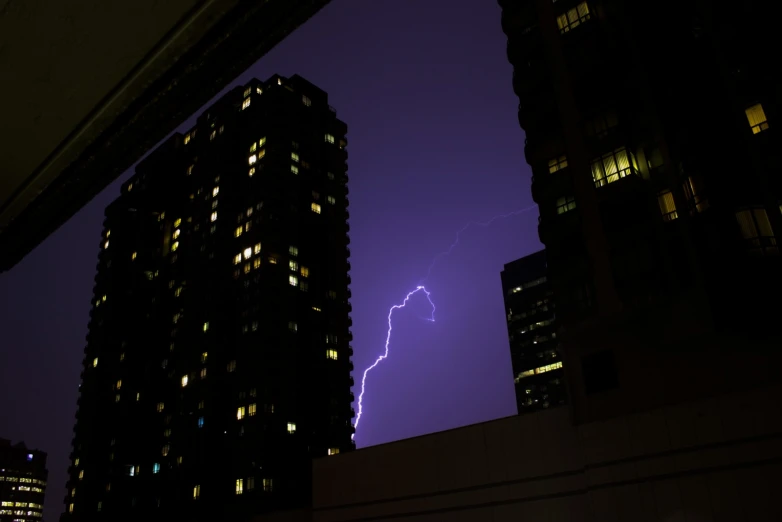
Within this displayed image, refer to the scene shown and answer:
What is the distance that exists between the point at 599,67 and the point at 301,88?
236 feet

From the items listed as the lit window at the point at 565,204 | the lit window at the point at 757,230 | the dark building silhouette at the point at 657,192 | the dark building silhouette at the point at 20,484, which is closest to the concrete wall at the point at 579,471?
the dark building silhouette at the point at 657,192

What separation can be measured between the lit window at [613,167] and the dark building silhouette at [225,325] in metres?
50.0

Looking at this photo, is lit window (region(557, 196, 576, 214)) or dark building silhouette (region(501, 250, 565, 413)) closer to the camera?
lit window (region(557, 196, 576, 214))

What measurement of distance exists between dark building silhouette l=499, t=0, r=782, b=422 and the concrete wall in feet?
5.36

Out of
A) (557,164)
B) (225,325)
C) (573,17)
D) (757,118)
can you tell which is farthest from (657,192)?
(225,325)

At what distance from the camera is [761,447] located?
57.0ft

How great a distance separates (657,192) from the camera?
28484 mm

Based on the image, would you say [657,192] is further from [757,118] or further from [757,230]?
[757,230]

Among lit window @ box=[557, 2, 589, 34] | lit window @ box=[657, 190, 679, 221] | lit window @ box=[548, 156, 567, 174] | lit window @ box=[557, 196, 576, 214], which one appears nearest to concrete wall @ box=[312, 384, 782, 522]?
lit window @ box=[657, 190, 679, 221]

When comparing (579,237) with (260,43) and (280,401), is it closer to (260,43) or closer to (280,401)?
(260,43)

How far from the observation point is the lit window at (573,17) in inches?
1312

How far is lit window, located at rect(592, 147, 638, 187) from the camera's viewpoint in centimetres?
2938

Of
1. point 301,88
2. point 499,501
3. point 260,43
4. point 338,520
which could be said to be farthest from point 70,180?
point 301,88

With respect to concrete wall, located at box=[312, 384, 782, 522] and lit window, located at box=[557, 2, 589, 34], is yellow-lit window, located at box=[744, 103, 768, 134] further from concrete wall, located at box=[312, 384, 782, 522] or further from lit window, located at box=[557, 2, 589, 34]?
lit window, located at box=[557, 2, 589, 34]
